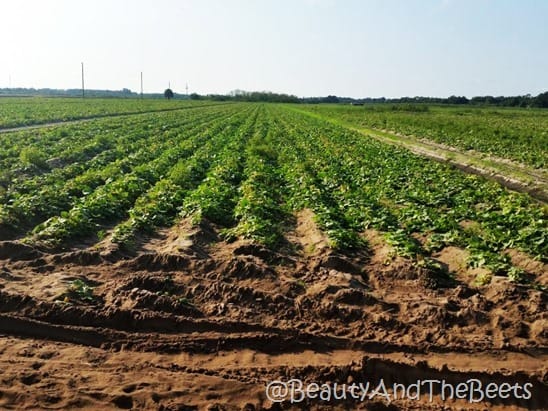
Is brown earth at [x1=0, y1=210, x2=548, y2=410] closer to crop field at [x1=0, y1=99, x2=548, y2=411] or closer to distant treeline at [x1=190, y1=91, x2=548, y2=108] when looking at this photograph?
crop field at [x1=0, y1=99, x2=548, y2=411]

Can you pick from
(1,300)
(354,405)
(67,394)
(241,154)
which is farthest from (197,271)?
(241,154)

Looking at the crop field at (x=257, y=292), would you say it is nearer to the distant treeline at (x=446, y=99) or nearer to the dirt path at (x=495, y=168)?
the dirt path at (x=495, y=168)

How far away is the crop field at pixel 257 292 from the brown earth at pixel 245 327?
1.0 inches

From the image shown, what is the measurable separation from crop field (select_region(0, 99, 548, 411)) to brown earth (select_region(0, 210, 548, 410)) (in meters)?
0.02

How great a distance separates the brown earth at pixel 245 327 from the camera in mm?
4980

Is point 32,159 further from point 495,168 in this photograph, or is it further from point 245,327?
point 495,168

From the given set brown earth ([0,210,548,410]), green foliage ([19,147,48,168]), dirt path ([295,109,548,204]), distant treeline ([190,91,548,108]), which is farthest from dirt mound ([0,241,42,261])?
distant treeline ([190,91,548,108])

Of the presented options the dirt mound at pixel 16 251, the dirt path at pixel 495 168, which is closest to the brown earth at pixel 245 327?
the dirt mound at pixel 16 251

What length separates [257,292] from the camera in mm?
7191

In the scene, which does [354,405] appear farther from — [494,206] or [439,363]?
[494,206]

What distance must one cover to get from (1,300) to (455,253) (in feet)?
24.9

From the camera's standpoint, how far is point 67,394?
478 centimetres

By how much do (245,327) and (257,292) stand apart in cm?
94

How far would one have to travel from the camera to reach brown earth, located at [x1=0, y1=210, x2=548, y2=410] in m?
4.98
